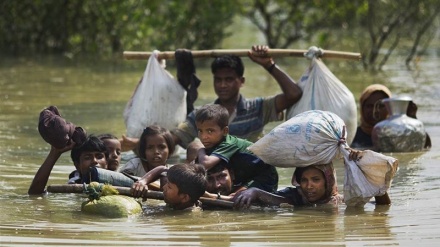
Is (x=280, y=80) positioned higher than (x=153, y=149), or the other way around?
(x=280, y=80)

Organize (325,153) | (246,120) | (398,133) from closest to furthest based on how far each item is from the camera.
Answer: (325,153) → (246,120) → (398,133)

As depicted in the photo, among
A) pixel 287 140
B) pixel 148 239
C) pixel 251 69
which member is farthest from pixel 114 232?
pixel 251 69

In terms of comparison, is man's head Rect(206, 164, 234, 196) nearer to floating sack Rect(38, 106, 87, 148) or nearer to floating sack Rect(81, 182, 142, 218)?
floating sack Rect(81, 182, 142, 218)

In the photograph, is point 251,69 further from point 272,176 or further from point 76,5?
point 272,176

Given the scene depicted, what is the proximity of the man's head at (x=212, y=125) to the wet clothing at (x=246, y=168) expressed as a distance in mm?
49

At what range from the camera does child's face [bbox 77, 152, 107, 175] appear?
24.3 feet

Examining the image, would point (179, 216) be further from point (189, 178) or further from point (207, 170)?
point (207, 170)

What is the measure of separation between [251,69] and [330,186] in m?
9.16

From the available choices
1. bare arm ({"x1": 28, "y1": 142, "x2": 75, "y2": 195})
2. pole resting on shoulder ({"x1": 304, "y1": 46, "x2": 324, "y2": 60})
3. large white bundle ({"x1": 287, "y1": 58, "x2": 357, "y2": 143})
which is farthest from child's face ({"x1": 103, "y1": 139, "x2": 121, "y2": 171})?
pole resting on shoulder ({"x1": 304, "y1": 46, "x2": 324, "y2": 60})

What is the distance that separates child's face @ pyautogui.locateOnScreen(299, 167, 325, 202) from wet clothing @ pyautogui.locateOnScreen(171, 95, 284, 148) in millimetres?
1882

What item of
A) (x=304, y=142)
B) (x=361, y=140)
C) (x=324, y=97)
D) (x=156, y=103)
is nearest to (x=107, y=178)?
(x=304, y=142)

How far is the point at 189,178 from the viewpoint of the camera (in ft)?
22.0

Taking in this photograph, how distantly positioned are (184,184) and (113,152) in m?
1.22

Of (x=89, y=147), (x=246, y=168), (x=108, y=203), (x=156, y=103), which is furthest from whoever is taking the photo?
(x=156, y=103)
